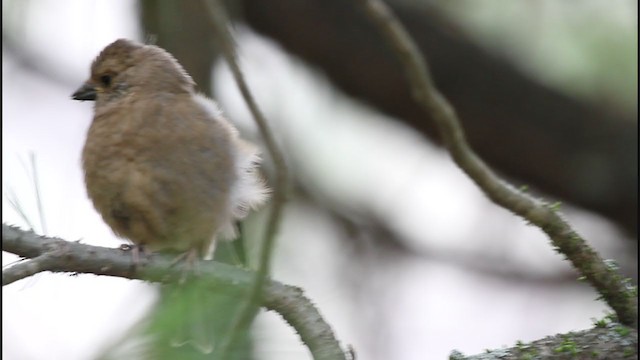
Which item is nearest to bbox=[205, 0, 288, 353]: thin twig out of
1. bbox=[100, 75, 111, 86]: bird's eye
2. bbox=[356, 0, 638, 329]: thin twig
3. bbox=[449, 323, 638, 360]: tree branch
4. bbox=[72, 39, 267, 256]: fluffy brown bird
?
bbox=[356, 0, 638, 329]: thin twig

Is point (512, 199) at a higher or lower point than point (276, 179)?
higher

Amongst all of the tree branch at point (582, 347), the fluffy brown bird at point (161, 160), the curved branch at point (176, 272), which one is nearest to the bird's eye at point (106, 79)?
the fluffy brown bird at point (161, 160)

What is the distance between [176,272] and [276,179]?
914 mm

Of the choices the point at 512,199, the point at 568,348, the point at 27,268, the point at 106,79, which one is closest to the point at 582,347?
the point at 568,348

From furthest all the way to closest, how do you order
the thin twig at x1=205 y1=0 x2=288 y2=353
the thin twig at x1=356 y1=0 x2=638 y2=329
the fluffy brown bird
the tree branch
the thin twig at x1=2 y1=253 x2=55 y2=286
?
1. the fluffy brown bird
2. the tree branch
3. the thin twig at x1=356 y1=0 x2=638 y2=329
4. the thin twig at x1=2 y1=253 x2=55 y2=286
5. the thin twig at x1=205 y1=0 x2=288 y2=353

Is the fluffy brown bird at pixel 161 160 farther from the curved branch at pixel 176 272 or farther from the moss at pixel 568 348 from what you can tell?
the moss at pixel 568 348

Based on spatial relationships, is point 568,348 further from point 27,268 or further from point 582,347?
point 27,268

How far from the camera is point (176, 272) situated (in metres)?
2.93

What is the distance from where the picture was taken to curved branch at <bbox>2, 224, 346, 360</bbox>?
8.63ft

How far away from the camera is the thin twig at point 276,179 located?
6.82 feet

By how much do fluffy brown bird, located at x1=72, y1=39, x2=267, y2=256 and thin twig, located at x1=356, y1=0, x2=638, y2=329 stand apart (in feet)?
2.91

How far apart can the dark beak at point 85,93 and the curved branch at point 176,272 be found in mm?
919

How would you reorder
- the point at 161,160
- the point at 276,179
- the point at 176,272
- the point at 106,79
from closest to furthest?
the point at 276,179, the point at 176,272, the point at 161,160, the point at 106,79

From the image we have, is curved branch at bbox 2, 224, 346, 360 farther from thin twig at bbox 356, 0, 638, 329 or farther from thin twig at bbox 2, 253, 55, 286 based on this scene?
thin twig at bbox 356, 0, 638, 329
